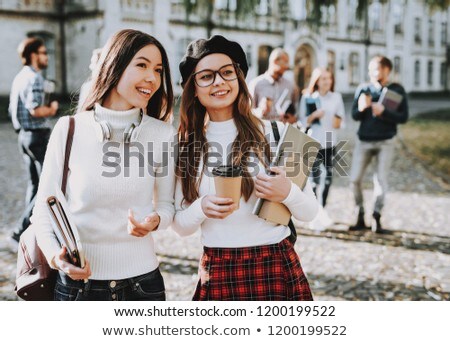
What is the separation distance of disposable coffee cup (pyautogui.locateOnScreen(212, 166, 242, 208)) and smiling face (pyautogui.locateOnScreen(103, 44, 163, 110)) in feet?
1.32

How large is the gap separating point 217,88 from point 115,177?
52cm

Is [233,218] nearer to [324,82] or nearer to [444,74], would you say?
[324,82]

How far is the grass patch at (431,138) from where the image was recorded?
36.6ft

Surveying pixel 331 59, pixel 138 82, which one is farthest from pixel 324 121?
pixel 331 59

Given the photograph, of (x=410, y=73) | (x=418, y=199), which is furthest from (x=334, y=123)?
(x=410, y=73)

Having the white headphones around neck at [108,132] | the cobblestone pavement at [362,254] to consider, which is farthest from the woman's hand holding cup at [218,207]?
the cobblestone pavement at [362,254]

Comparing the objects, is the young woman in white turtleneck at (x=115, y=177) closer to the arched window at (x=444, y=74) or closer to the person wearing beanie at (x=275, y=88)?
the person wearing beanie at (x=275, y=88)

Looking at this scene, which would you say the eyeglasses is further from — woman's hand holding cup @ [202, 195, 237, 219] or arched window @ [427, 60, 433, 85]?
arched window @ [427, 60, 433, 85]

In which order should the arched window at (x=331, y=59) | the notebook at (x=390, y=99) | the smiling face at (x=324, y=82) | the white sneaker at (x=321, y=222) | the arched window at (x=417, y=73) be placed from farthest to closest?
the arched window at (x=417, y=73) < the arched window at (x=331, y=59) < the smiling face at (x=324, y=82) < the white sneaker at (x=321, y=222) < the notebook at (x=390, y=99)

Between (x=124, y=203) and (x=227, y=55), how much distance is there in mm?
695

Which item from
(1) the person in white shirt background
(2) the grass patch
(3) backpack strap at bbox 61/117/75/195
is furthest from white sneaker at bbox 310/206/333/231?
(2) the grass patch

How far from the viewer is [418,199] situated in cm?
736
